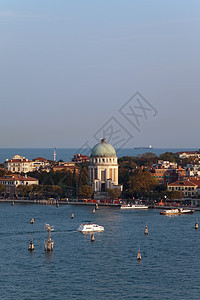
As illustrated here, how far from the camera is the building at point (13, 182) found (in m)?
91.6

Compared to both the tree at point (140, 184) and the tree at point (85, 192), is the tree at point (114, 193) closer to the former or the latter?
the tree at point (140, 184)

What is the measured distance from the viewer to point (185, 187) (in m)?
83.8

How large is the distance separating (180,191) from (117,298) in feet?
162

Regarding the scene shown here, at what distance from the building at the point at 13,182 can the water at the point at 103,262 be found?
29.0 metres

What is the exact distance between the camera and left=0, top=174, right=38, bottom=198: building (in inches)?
3608

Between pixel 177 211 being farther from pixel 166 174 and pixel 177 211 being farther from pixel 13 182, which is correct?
pixel 13 182

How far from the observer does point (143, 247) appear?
1853 inches

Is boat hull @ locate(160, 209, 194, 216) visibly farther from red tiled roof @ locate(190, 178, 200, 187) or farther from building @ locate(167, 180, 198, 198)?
red tiled roof @ locate(190, 178, 200, 187)

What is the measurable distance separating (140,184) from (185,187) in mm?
4809

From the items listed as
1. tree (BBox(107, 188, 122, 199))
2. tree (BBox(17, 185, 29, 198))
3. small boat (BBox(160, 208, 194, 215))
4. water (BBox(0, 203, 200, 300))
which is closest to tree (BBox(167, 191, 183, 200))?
tree (BBox(107, 188, 122, 199))

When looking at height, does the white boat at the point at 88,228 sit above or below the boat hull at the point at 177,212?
below

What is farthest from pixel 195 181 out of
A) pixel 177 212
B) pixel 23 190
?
pixel 23 190

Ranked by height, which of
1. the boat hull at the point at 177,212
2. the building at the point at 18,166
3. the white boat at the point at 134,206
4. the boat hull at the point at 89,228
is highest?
the building at the point at 18,166

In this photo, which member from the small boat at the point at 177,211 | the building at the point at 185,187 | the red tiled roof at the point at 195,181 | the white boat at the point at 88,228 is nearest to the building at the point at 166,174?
the red tiled roof at the point at 195,181
